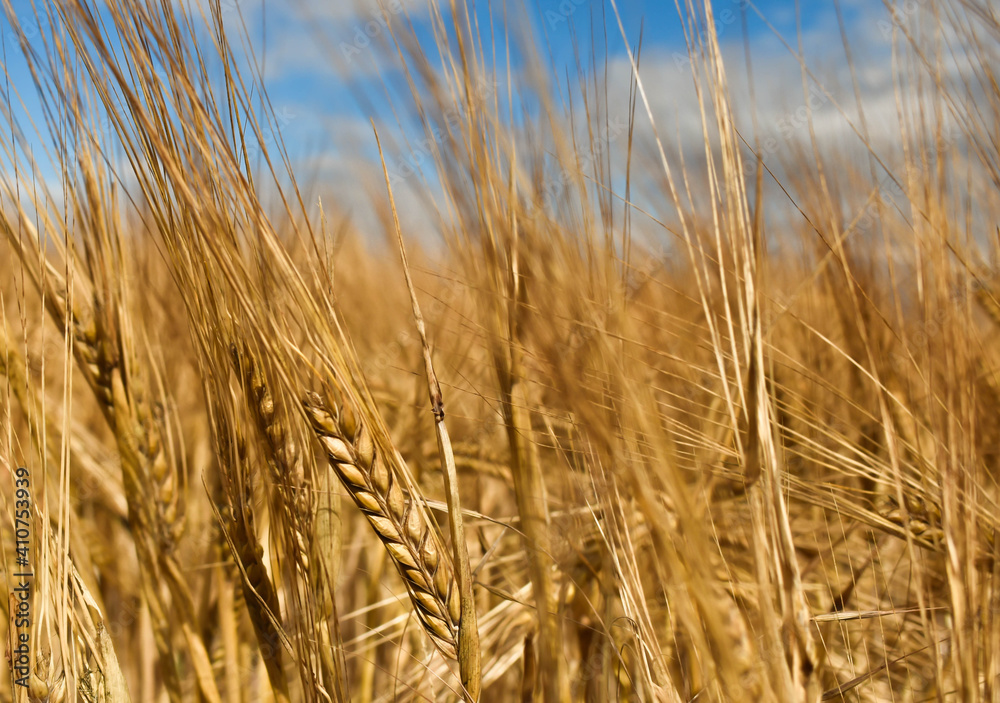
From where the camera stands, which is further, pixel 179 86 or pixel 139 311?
pixel 139 311

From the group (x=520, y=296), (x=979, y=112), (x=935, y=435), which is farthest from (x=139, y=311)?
(x=979, y=112)

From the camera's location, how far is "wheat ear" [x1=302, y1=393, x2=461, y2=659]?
0.46m

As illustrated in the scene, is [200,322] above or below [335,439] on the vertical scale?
above

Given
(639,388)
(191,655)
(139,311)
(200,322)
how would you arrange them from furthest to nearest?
(139,311) → (191,655) → (200,322) → (639,388)

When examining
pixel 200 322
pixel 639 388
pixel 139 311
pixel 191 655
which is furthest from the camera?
pixel 139 311

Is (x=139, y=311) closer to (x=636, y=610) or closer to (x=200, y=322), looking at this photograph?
(x=200, y=322)

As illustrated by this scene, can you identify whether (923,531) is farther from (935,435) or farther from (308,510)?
(308,510)

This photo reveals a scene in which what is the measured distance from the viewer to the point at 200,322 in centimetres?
54

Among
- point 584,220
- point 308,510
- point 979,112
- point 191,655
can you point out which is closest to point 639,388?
point 584,220

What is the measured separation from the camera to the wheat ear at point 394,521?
0.46 metres

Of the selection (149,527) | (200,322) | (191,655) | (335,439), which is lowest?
(191,655)

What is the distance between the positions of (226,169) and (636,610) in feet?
1.54

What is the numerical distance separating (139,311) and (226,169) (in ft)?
1.46

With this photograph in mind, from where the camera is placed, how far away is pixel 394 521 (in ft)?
1.53
